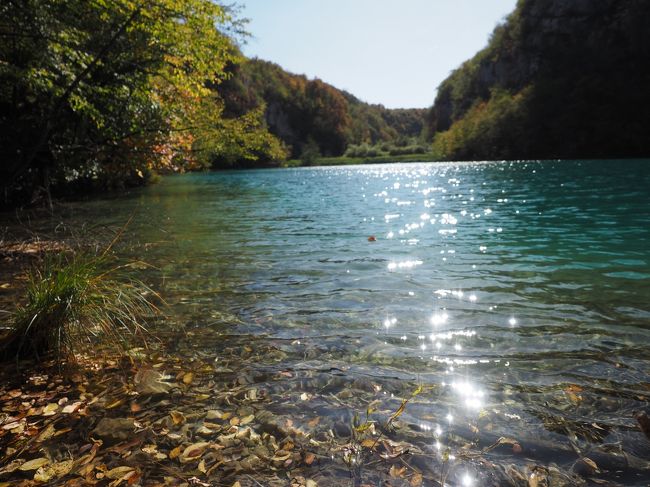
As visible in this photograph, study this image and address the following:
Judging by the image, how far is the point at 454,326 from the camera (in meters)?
5.56

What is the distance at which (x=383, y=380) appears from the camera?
4.18 metres

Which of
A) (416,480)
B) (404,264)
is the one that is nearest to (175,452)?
(416,480)

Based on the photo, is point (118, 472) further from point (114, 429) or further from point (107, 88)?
point (107, 88)

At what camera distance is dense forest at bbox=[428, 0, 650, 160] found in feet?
269

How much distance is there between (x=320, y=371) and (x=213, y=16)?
11382 millimetres

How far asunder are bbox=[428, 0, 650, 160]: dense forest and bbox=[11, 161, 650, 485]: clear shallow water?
84049mm

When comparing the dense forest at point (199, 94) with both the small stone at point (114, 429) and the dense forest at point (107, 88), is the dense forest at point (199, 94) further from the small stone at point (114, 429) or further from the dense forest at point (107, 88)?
the small stone at point (114, 429)

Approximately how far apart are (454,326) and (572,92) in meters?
108

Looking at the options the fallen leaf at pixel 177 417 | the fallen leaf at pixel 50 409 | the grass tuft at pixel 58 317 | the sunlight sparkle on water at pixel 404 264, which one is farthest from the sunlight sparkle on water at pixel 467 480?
the sunlight sparkle on water at pixel 404 264

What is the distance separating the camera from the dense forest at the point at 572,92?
8194 centimetres

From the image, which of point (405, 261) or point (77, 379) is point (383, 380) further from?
point (405, 261)

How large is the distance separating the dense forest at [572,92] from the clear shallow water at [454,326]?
276ft

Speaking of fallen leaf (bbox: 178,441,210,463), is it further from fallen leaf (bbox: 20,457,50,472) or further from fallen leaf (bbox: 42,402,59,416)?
fallen leaf (bbox: 42,402,59,416)

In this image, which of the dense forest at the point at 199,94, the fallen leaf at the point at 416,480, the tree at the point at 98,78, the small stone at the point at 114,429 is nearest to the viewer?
the fallen leaf at the point at 416,480
